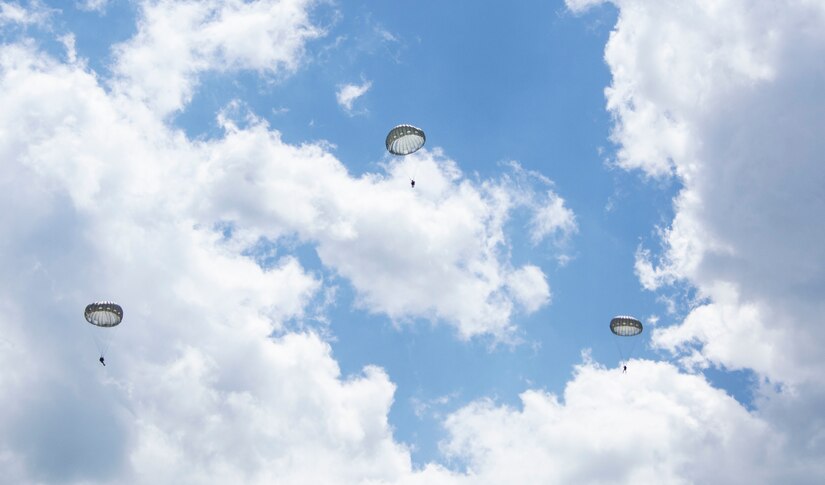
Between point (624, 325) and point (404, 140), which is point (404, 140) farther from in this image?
point (624, 325)

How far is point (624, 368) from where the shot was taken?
166m

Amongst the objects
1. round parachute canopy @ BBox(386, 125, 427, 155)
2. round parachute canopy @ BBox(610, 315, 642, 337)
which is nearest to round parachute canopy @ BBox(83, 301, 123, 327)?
round parachute canopy @ BBox(386, 125, 427, 155)

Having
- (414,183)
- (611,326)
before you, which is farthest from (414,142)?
(611,326)

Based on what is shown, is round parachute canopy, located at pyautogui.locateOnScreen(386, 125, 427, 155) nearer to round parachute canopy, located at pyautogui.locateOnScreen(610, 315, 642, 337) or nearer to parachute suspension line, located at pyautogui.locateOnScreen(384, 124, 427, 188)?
parachute suspension line, located at pyautogui.locateOnScreen(384, 124, 427, 188)

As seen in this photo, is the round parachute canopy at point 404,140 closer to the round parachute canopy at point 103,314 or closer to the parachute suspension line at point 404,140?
the parachute suspension line at point 404,140

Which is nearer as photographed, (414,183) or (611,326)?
(414,183)

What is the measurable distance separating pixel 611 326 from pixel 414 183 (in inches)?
1806

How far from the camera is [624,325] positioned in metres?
167

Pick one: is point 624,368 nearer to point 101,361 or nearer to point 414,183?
point 414,183

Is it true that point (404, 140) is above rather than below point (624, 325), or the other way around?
above

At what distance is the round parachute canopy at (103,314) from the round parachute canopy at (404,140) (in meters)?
54.1

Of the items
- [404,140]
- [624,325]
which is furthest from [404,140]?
[624,325]

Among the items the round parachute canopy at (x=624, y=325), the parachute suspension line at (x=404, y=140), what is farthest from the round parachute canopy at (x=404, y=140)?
the round parachute canopy at (x=624, y=325)

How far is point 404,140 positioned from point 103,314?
59.2 m
